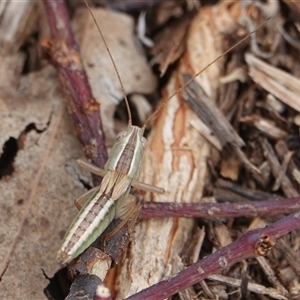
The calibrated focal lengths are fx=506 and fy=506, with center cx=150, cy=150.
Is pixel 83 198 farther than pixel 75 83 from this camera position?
No

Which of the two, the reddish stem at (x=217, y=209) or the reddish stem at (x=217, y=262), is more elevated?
the reddish stem at (x=217, y=262)

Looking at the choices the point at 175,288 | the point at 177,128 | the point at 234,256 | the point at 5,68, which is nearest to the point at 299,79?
the point at 177,128

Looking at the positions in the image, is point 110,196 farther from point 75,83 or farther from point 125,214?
point 75,83

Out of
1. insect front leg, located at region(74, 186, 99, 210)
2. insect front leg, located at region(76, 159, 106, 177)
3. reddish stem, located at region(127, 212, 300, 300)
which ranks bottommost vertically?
reddish stem, located at region(127, 212, 300, 300)

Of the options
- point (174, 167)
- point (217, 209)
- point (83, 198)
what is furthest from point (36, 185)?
point (217, 209)

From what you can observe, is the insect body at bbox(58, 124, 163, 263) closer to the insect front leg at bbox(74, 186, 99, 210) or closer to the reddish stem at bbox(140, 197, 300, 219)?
the insect front leg at bbox(74, 186, 99, 210)

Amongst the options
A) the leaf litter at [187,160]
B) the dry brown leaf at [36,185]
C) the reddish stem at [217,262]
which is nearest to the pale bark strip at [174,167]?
the leaf litter at [187,160]

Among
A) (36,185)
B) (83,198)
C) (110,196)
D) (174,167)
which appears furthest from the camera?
(174,167)

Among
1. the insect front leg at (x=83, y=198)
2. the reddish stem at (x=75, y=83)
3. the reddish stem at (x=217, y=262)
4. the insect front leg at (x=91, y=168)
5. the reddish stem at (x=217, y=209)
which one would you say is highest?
the reddish stem at (x=75, y=83)

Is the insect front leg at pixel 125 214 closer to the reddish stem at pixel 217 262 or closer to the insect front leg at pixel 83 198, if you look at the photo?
the insect front leg at pixel 83 198

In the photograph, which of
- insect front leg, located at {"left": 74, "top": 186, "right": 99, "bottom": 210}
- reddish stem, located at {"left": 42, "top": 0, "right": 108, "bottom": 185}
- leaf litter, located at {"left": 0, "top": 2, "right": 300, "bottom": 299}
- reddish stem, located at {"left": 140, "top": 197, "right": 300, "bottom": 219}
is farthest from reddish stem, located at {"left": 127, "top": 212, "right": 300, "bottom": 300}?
reddish stem, located at {"left": 42, "top": 0, "right": 108, "bottom": 185}
